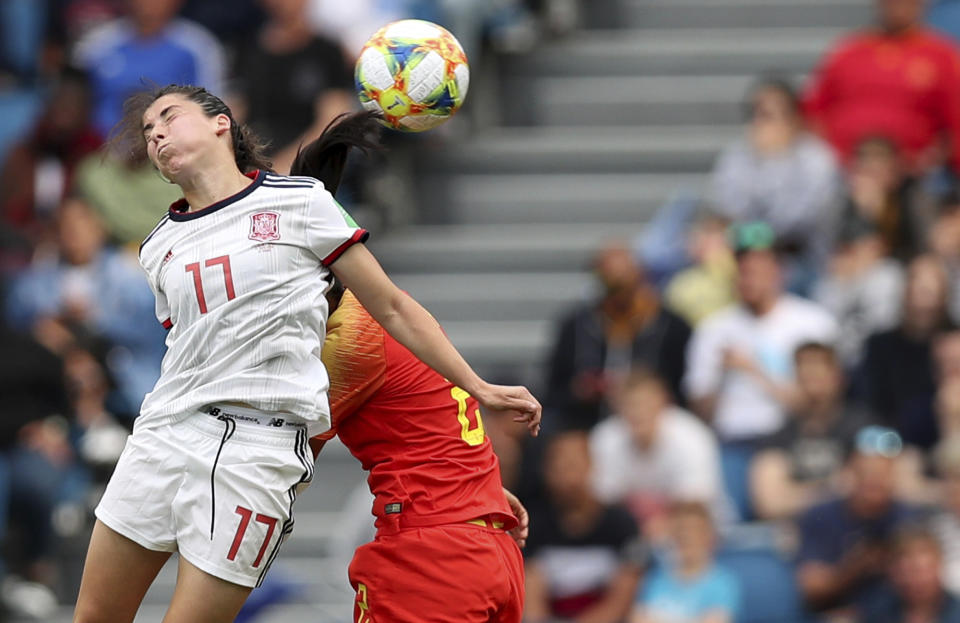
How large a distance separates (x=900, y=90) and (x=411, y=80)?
229 inches

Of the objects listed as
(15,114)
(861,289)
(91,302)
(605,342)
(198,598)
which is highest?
(15,114)

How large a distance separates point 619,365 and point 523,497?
115 centimetres

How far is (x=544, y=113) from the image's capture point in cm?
1204

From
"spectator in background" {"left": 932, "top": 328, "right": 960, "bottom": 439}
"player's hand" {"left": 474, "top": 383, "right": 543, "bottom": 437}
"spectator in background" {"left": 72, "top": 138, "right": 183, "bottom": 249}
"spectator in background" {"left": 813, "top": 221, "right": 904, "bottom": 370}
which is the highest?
"player's hand" {"left": 474, "top": 383, "right": 543, "bottom": 437}

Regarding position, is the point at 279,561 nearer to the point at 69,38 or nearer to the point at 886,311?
the point at 886,311

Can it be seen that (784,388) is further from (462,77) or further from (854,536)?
(462,77)

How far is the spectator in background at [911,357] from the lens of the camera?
8.69 meters

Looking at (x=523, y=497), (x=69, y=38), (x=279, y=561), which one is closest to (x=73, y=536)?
(x=279, y=561)

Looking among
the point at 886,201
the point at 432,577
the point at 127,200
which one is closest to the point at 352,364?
the point at 432,577

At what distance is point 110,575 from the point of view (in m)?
4.52

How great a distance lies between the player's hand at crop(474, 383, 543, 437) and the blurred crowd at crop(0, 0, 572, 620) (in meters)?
5.15

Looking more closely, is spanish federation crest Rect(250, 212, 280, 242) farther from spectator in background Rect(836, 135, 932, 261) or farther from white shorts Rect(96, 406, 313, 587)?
spectator in background Rect(836, 135, 932, 261)

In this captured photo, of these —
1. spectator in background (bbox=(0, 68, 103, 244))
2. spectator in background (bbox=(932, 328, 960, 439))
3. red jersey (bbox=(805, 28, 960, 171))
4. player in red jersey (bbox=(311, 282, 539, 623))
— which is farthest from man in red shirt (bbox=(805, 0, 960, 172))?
player in red jersey (bbox=(311, 282, 539, 623))

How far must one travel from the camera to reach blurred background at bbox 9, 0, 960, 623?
27.5 feet
